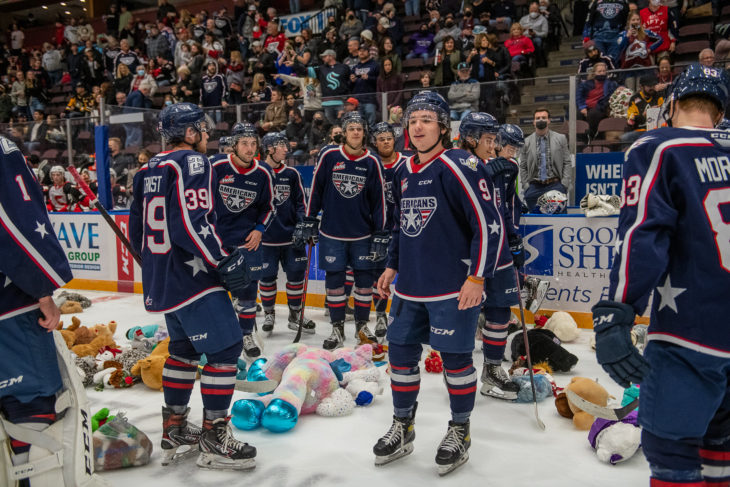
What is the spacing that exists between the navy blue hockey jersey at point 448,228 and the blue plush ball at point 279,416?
101 cm

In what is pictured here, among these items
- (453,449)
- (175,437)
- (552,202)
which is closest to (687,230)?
(453,449)

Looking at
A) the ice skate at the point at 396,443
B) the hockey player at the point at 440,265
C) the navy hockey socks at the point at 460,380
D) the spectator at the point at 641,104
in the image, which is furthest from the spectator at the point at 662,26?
the ice skate at the point at 396,443

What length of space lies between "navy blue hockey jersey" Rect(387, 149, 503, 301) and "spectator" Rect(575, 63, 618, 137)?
4089 millimetres

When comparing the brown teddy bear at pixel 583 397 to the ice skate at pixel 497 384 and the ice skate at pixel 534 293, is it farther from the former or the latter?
the ice skate at pixel 534 293

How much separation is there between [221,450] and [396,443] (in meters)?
0.81

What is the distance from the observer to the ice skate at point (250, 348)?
4.86m

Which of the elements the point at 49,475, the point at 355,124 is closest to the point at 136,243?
the point at 49,475

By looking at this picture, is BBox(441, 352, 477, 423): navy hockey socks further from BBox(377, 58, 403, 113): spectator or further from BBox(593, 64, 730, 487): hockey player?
BBox(377, 58, 403, 113): spectator

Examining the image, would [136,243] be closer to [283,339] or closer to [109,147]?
[283,339]

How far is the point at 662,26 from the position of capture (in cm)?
852

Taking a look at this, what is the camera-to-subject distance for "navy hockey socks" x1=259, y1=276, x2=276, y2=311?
5758 millimetres

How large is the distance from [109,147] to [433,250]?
269 inches

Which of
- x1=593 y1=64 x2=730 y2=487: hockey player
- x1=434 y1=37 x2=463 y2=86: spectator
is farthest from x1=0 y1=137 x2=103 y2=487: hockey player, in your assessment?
x1=434 y1=37 x2=463 y2=86: spectator

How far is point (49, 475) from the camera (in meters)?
2.27
